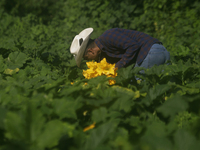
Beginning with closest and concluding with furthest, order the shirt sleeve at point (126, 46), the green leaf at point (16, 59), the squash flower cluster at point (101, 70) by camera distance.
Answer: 1. the squash flower cluster at point (101, 70)
2. the green leaf at point (16, 59)
3. the shirt sleeve at point (126, 46)

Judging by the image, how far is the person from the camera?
11.3 feet

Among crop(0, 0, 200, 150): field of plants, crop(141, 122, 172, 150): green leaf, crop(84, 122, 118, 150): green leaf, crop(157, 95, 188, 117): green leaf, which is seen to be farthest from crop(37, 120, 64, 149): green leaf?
crop(157, 95, 188, 117): green leaf

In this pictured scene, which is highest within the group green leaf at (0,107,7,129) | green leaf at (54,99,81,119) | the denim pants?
green leaf at (0,107,7,129)

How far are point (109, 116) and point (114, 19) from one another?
21.4ft

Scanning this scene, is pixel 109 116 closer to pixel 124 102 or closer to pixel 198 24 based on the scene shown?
pixel 124 102

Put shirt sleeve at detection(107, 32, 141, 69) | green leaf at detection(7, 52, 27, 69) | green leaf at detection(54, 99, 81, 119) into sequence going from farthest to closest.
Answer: shirt sleeve at detection(107, 32, 141, 69)
green leaf at detection(7, 52, 27, 69)
green leaf at detection(54, 99, 81, 119)

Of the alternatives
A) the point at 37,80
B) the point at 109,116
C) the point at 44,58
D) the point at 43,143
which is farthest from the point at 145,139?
the point at 44,58

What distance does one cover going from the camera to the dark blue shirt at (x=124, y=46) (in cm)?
344

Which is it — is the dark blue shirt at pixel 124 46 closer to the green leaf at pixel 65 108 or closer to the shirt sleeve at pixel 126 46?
the shirt sleeve at pixel 126 46

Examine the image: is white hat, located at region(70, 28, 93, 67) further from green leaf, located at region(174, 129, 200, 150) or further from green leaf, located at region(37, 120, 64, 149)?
green leaf, located at region(174, 129, 200, 150)

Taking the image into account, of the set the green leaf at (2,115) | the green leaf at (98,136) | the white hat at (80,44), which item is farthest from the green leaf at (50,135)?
the white hat at (80,44)

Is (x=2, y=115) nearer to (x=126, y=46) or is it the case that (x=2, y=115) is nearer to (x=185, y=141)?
(x=185, y=141)

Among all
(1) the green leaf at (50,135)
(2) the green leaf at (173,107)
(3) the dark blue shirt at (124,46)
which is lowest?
(3) the dark blue shirt at (124,46)

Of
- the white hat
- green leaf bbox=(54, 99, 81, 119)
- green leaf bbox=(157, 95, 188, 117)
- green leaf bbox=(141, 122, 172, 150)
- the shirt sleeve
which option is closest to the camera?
green leaf bbox=(141, 122, 172, 150)
